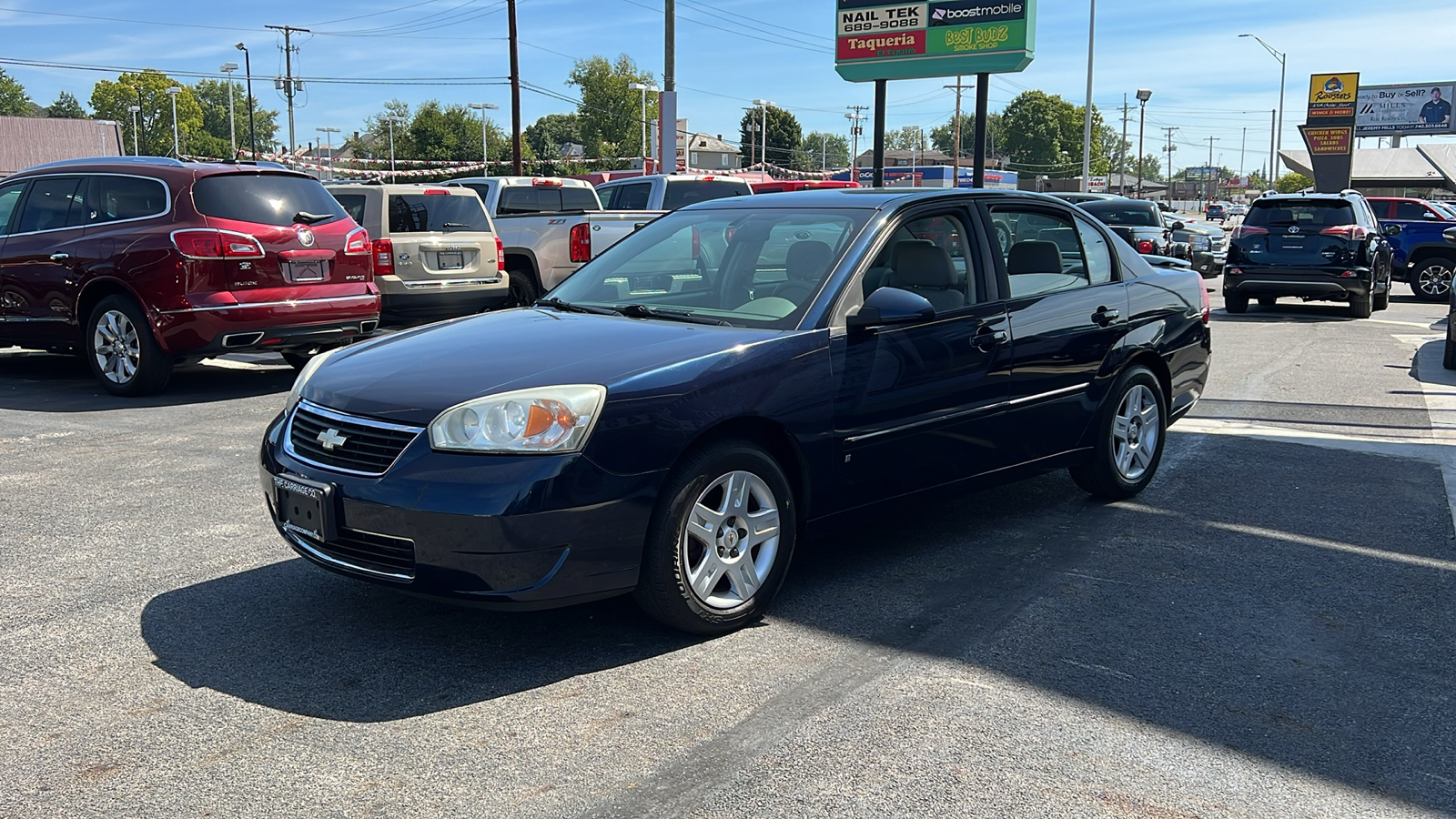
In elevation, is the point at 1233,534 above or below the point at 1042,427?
below

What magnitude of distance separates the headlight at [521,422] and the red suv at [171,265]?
6.09 m

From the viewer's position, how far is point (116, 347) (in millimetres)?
9539

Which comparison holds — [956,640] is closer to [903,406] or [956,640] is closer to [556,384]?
[903,406]

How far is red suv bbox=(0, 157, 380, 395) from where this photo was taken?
361 inches

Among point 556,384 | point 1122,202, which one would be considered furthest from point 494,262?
point 1122,202

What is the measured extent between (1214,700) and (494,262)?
1023cm

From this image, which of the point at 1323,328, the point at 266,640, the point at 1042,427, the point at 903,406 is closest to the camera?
the point at 266,640

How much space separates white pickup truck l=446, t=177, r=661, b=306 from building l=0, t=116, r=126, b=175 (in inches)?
1152

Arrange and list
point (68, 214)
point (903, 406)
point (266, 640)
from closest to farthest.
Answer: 1. point (266, 640)
2. point (903, 406)
3. point (68, 214)

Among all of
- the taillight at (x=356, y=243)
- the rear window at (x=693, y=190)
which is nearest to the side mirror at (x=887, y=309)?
the taillight at (x=356, y=243)

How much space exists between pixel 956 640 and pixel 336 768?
211cm

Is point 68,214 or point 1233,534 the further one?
point 68,214

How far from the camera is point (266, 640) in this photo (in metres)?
4.22

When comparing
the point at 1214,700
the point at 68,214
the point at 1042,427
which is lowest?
the point at 1214,700
